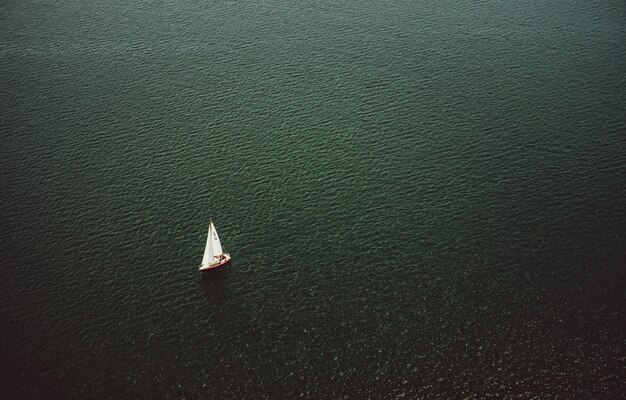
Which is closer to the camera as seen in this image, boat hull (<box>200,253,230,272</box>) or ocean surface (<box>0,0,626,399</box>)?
ocean surface (<box>0,0,626,399</box>)

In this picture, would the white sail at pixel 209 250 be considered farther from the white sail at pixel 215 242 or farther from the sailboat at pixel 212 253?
the white sail at pixel 215 242

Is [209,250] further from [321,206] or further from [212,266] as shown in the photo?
[321,206]

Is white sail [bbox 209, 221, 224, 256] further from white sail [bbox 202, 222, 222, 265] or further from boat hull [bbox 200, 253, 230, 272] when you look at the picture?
boat hull [bbox 200, 253, 230, 272]

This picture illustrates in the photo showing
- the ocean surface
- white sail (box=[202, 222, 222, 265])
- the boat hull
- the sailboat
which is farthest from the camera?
the boat hull

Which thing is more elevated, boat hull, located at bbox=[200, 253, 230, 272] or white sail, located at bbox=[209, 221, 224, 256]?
white sail, located at bbox=[209, 221, 224, 256]

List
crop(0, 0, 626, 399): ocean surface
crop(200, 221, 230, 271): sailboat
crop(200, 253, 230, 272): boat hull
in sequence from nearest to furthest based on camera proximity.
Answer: crop(0, 0, 626, 399): ocean surface, crop(200, 221, 230, 271): sailboat, crop(200, 253, 230, 272): boat hull

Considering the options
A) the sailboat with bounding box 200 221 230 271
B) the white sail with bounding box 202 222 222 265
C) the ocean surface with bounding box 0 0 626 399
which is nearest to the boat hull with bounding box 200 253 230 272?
the sailboat with bounding box 200 221 230 271
